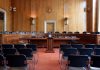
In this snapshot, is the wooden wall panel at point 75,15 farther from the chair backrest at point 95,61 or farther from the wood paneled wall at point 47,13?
the chair backrest at point 95,61

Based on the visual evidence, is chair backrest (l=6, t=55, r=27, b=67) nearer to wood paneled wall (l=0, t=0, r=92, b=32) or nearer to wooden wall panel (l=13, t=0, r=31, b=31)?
wood paneled wall (l=0, t=0, r=92, b=32)

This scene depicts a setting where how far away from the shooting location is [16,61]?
5.77m

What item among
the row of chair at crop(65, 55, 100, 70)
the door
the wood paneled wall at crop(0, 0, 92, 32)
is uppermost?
the wood paneled wall at crop(0, 0, 92, 32)

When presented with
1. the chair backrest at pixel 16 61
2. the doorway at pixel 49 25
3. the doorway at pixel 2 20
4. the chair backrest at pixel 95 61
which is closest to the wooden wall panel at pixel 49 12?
the doorway at pixel 49 25

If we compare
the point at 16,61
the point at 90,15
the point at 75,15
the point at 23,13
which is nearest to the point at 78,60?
the point at 16,61

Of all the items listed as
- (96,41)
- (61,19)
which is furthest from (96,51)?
(61,19)

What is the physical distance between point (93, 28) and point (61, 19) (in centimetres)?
566

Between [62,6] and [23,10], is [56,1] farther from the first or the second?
[23,10]

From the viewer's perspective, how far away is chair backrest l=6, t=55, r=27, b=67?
5714 mm

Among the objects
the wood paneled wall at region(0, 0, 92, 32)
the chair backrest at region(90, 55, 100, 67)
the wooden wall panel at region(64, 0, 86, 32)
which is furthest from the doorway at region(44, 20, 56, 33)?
the chair backrest at region(90, 55, 100, 67)

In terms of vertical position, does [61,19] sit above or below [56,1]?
below

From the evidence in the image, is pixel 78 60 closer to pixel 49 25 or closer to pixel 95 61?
pixel 95 61

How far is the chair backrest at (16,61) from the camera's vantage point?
571 centimetres

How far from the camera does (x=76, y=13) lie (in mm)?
23156
